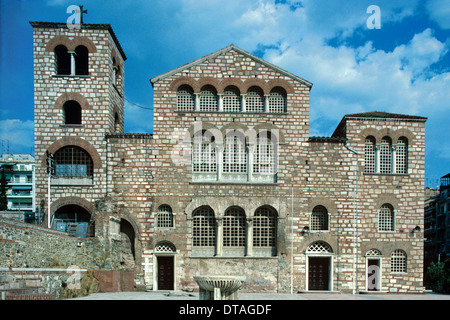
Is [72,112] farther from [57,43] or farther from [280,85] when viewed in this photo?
[280,85]

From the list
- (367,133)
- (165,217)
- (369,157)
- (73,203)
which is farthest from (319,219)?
(73,203)

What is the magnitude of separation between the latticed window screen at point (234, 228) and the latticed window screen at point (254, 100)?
20.0 feet

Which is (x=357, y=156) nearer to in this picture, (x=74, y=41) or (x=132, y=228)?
(x=132, y=228)

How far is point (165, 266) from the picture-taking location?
25.8m

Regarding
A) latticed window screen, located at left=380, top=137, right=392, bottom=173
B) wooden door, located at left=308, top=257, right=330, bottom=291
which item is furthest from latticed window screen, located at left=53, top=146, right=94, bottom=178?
latticed window screen, located at left=380, top=137, right=392, bottom=173

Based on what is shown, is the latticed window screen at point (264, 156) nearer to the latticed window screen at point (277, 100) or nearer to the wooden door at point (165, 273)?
the latticed window screen at point (277, 100)

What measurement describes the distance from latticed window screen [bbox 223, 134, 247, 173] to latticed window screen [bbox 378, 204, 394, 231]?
27.9ft

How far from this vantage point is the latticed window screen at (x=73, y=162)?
26547 mm

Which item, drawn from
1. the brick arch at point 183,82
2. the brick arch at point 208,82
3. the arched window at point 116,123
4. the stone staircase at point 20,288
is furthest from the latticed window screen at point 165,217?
the stone staircase at point 20,288

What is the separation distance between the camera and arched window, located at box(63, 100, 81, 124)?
92.9ft
